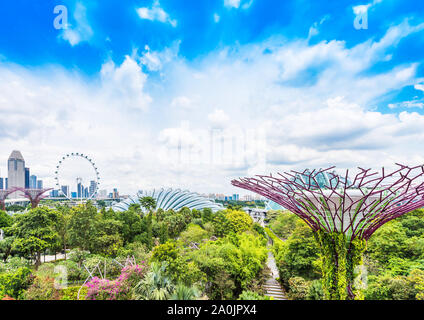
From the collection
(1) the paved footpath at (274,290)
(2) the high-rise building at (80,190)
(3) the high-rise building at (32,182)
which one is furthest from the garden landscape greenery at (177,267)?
(3) the high-rise building at (32,182)

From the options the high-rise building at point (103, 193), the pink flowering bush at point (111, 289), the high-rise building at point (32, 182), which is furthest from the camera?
the high-rise building at point (103, 193)

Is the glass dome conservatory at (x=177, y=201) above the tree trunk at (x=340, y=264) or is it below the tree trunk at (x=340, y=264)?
below

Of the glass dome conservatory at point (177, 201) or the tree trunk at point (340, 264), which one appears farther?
the glass dome conservatory at point (177, 201)

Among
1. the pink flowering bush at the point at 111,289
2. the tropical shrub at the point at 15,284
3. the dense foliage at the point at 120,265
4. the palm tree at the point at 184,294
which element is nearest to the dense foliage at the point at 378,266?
the dense foliage at the point at 120,265

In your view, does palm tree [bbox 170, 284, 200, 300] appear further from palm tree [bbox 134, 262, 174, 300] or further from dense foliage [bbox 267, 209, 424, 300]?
dense foliage [bbox 267, 209, 424, 300]

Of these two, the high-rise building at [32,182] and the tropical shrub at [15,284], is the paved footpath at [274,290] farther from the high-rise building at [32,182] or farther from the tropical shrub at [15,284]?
the high-rise building at [32,182]

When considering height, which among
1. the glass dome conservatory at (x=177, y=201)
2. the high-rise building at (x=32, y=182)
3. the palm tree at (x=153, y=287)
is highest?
the high-rise building at (x=32, y=182)

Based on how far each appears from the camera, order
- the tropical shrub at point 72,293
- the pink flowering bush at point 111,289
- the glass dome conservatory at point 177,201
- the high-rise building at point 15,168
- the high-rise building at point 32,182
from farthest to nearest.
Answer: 1. the high-rise building at point 32,182
2. the glass dome conservatory at point 177,201
3. the high-rise building at point 15,168
4. the tropical shrub at point 72,293
5. the pink flowering bush at point 111,289

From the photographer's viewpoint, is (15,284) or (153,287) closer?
(153,287)

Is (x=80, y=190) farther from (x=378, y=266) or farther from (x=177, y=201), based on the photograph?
(x=378, y=266)

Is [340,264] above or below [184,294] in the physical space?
above

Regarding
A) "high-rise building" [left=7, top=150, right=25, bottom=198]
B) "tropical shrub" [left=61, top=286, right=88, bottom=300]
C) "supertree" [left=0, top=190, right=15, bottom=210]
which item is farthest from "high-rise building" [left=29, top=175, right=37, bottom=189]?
"tropical shrub" [left=61, top=286, right=88, bottom=300]

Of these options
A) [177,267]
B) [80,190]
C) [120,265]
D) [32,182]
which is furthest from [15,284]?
[32,182]

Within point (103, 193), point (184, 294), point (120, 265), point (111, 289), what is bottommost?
point (103, 193)
